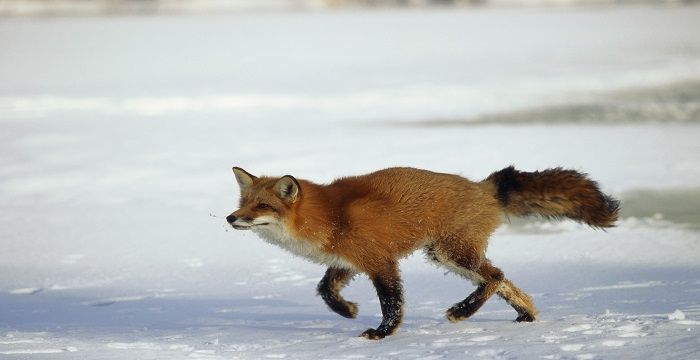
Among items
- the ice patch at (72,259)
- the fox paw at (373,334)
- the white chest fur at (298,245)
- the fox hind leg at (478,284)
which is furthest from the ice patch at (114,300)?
the fox hind leg at (478,284)

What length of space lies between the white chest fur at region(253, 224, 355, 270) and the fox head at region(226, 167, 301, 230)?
0.05 m

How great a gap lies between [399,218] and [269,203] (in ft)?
2.56

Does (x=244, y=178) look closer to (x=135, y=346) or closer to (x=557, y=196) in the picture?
(x=135, y=346)

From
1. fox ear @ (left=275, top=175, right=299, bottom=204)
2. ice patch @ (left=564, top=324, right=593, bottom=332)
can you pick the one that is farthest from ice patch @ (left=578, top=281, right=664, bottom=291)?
fox ear @ (left=275, top=175, right=299, bottom=204)

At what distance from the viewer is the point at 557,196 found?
589 centimetres

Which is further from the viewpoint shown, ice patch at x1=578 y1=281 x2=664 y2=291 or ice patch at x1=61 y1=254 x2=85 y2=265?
ice patch at x1=61 y1=254 x2=85 y2=265

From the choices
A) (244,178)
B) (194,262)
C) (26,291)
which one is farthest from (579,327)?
(26,291)

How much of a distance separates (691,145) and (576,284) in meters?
6.52

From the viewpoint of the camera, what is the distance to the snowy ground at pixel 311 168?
18.2 feet

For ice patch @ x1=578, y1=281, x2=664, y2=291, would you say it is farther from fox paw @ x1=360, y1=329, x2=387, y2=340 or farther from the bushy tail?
fox paw @ x1=360, y1=329, x2=387, y2=340

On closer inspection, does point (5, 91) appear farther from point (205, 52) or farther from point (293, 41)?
point (293, 41)

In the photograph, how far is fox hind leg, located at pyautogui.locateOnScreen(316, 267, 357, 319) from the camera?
5.99m

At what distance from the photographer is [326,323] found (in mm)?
6039

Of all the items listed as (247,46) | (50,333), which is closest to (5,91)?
(247,46)
